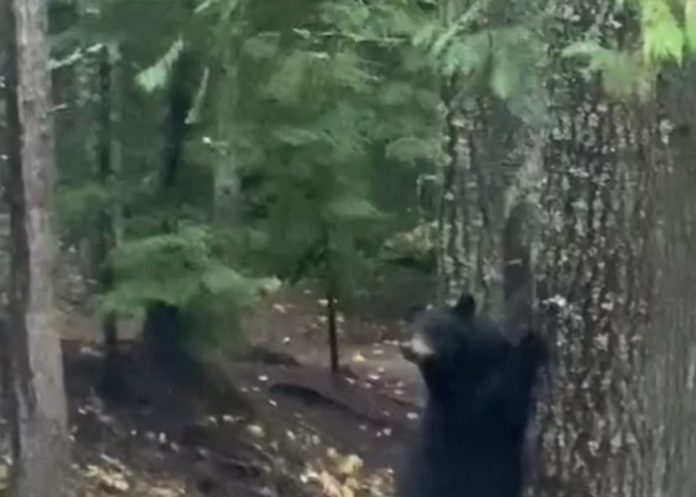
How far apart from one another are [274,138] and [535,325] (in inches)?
273

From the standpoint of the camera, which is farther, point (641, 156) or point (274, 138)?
point (274, 138)

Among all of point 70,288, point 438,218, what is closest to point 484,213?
point 438,218

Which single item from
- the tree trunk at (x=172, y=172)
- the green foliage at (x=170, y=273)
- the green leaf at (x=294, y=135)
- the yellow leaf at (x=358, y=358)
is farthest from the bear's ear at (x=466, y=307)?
the yellow leaf at (x=358, y=358)

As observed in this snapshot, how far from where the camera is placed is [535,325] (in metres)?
5.17

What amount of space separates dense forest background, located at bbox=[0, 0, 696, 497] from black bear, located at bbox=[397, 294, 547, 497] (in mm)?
145

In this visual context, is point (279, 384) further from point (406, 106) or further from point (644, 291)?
point (644, 291)

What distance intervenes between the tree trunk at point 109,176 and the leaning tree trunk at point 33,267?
1935mm

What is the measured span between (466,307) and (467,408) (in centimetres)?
50

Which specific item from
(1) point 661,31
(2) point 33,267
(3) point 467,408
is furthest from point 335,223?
(1) point 661,31

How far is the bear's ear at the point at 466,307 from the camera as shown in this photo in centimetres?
570

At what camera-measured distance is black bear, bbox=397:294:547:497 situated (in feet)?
18.8

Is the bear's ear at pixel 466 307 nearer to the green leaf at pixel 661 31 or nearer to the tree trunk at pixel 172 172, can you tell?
the green leaf at pixel 661 31

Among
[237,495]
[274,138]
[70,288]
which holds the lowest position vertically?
[237,495]

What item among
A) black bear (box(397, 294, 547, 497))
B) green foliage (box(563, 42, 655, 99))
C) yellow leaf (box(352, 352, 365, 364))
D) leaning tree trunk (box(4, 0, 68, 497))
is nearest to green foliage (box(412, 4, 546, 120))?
green foliage (box(563, 42, 655, 99))
